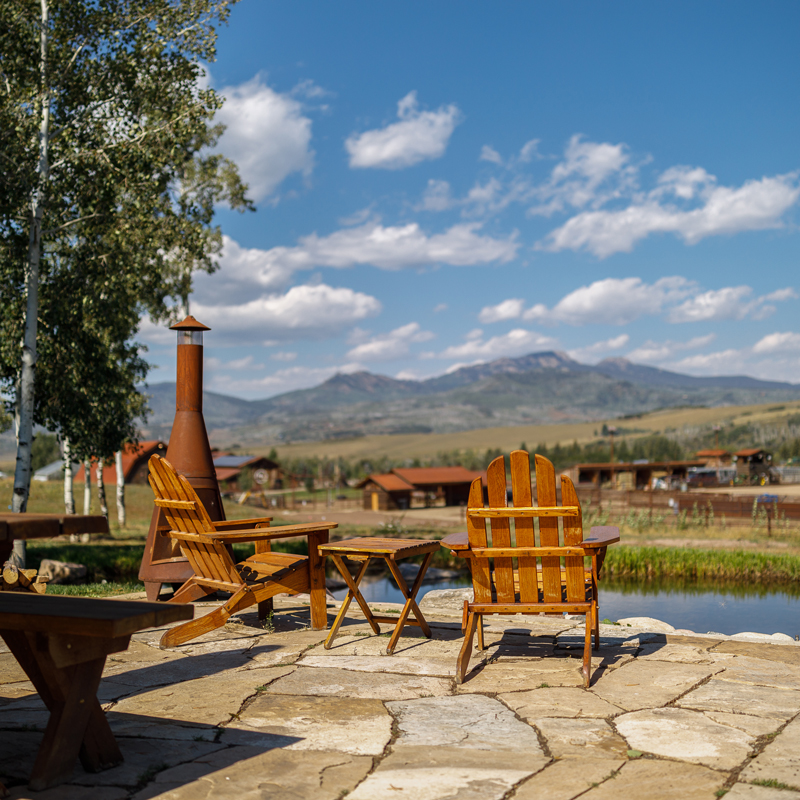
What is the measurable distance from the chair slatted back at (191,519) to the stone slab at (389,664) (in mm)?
872

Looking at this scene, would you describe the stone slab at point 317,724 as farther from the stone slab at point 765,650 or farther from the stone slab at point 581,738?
the stone slab at point 765,650

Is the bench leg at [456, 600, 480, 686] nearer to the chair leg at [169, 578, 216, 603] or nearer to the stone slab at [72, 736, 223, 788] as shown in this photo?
the stone slab at [72, 736, 223, 788]

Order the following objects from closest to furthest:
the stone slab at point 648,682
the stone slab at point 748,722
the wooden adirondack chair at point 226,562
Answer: the stone slab at point 748,722, the stone slab at point 648,682, the wooden adirondack chair at point 226,562

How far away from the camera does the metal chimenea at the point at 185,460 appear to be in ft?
21.9

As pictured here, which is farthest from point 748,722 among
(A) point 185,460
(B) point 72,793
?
(A) point 185,460

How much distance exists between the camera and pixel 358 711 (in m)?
3.58

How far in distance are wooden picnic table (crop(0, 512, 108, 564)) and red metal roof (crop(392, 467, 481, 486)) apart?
48745mm

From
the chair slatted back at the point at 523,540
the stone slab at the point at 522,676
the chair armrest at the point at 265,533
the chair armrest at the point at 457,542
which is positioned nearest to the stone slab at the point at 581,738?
the stone slab at the point at 522,676

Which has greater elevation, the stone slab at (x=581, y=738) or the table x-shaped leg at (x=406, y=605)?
the table x-shaped leg at (x=406, y=605)

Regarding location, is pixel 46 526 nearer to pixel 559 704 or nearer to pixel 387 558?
pixel 387 558

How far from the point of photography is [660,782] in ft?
8.91

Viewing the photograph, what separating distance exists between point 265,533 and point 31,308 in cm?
797

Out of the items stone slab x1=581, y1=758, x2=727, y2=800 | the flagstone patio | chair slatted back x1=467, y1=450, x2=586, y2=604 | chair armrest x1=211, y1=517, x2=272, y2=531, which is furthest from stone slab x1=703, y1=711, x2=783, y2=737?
chair armrest x1=211, y1=517, x2=272, y2=531

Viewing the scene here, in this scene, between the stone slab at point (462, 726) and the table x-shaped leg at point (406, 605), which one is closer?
the stone slab at point (462, 726)
